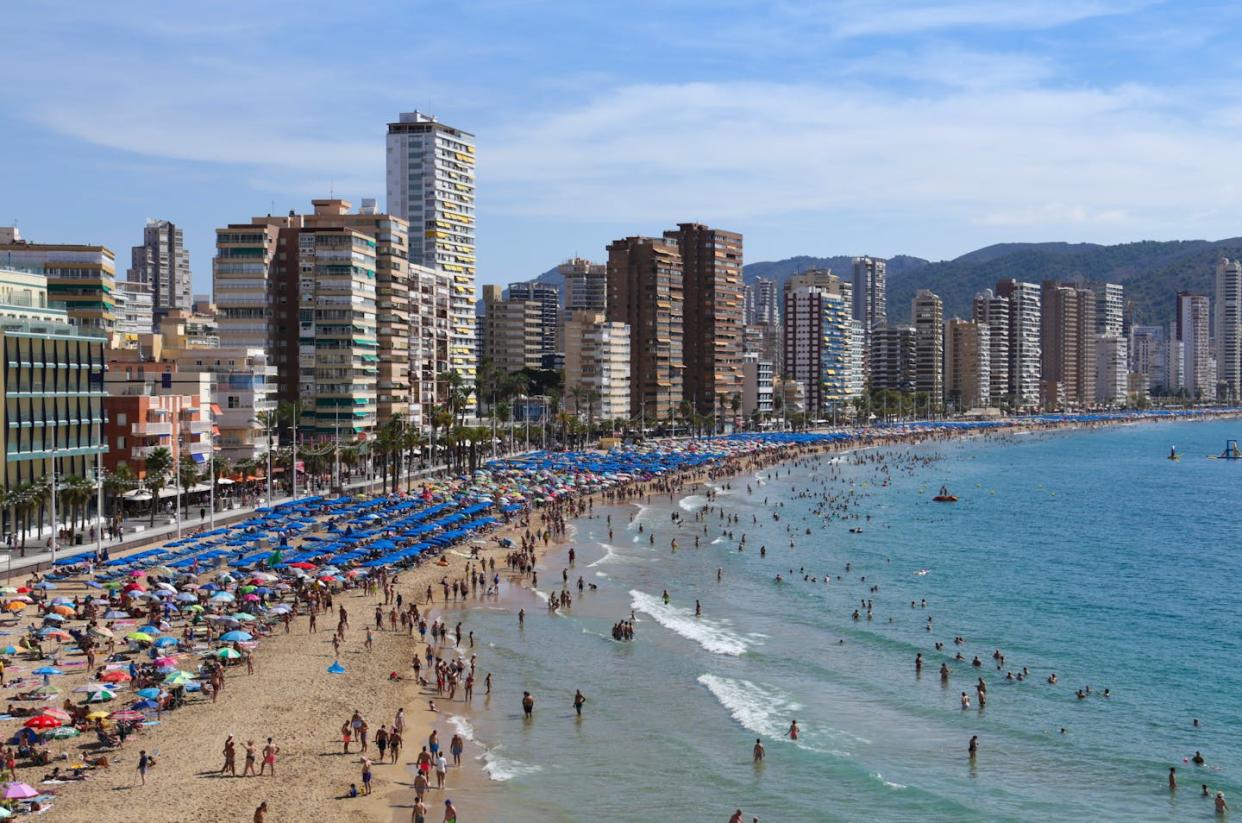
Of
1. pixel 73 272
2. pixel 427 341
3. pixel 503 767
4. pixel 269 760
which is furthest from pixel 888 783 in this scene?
pixel 427 341

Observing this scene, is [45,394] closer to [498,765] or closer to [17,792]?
[17,792]

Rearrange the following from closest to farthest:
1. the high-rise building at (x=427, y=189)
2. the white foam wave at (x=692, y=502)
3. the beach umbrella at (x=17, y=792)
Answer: the beach umbrella at (x=17, y=792), the white foam wave at (x=692, y=502), the high-rise building at (x=427, y=189)

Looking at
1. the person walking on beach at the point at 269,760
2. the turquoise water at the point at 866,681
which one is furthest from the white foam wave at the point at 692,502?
the person walking on beach at the point at 269,760

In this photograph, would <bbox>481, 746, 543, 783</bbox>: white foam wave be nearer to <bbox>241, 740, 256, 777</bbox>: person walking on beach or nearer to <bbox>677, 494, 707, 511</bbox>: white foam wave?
<bbox>241, 740, 256, 777</bbox>: person walking on beach

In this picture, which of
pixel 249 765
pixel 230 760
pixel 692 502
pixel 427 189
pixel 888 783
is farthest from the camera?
pixel 427 189

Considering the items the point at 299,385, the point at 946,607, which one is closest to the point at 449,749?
the point at 946,607

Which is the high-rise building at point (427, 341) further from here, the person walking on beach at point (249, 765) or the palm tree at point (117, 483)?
the person walking on beach at point (249, 765)
